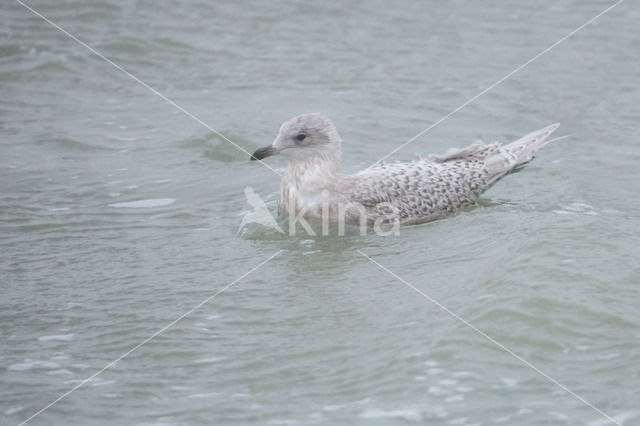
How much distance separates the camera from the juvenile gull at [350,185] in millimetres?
7977

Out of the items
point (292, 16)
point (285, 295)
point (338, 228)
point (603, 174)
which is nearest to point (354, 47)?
point (292, 16)

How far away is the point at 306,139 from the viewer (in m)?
8.03

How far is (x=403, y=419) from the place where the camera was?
4938 millimetres

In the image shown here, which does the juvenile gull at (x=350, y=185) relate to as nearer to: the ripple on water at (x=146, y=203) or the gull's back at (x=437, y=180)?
the gull's back at (x=437, y=180)

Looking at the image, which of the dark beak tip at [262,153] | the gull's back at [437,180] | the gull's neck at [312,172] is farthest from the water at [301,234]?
the dark beak tip at [262,153]

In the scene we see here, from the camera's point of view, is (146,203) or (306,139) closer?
(306,139)

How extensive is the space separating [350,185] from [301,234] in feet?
2.00

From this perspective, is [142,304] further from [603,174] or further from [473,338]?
[603,174]

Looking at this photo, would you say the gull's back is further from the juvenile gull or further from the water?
the water

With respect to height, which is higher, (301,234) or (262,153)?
(262,153)

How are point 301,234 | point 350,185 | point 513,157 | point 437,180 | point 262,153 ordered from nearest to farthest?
point 262,153
point 301,234
point 350,185
point 437,180
point 513,157

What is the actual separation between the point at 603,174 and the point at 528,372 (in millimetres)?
4670

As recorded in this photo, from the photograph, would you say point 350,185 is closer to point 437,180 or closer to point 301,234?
point 301,234

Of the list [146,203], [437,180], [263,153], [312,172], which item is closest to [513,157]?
[437,180]
